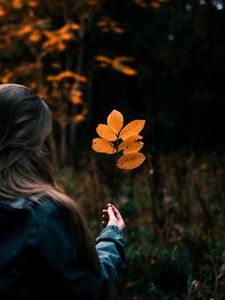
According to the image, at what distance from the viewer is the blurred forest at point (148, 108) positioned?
11.7 ft

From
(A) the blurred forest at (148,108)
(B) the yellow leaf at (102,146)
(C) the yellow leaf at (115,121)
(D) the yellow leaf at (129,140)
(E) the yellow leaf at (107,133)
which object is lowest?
(A) the blurred forest at (148,108)

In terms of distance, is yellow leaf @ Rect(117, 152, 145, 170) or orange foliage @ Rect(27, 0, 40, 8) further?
orange foliage @ Rect(27, 0, 40, 8)

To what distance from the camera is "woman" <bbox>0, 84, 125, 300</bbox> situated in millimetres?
1360

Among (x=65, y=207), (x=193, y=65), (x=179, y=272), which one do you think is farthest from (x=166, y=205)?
(x=193, y=65)

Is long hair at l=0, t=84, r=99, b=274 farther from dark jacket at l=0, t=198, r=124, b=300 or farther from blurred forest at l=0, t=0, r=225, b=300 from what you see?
blurred forest at l=0, t=0, r=225, b=300

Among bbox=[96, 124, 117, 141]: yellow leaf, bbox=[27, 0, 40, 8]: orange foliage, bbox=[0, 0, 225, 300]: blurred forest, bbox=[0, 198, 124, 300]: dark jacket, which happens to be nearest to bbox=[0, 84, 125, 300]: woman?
bbox=[0, 198, 124, 300]: dark jacket

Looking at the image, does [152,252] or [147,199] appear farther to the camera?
[147,199]

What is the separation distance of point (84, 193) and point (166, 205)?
3.54 feet

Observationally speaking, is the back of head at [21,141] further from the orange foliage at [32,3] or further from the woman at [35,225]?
the orange foliage at [32,3]

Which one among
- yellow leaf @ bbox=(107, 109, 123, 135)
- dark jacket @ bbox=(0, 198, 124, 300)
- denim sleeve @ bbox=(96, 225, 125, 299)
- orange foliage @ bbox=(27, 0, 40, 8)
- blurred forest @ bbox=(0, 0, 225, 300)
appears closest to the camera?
dark jacket @ bbox=(0, 198, 124, 300)

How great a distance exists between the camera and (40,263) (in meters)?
1.38

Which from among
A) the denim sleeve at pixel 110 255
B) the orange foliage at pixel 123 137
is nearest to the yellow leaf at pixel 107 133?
the orange foliage at pixel 123 137

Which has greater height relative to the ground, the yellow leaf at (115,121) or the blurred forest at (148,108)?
the yellow leaf at (115,121)

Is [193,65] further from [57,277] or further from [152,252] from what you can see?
[57,277]
